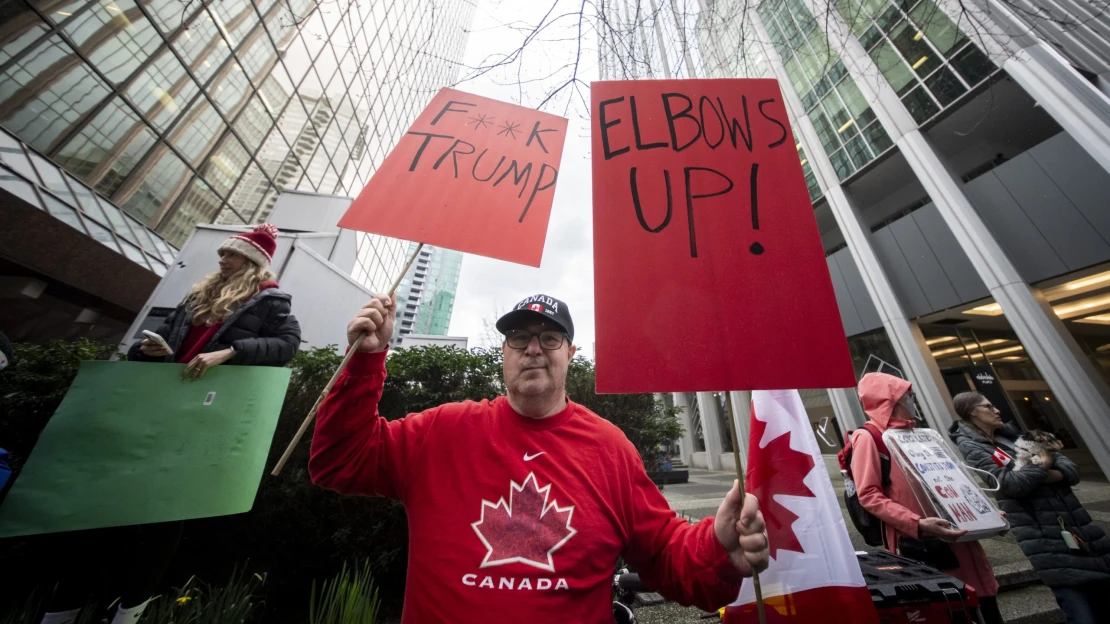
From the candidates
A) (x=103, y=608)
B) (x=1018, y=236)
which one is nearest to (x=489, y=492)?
(x=103, y=608)

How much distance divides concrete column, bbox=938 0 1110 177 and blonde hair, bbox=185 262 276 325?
9678 millimetres

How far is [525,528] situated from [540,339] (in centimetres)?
65

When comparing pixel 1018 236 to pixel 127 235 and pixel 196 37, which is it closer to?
pixel 127 235

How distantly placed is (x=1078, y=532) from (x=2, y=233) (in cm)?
1034

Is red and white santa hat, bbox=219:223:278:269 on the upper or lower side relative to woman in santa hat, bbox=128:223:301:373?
upper

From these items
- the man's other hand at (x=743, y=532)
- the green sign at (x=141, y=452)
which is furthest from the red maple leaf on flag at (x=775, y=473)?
the green sign at (x=141, y=452)

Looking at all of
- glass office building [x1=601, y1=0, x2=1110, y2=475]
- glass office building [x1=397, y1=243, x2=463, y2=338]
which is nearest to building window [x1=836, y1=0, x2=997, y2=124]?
glass office building [x1=601, y1=0, x2=1110, y2=475]

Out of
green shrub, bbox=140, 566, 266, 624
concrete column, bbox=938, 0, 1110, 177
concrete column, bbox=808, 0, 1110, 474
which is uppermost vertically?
concrete column, bbox=938, 0, 1110, 177

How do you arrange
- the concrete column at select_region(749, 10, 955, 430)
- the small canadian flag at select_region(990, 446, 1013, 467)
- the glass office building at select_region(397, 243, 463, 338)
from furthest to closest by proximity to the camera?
the glass office building at select_region(397, 243, 463, 338) → the concrete column at select_region(749, 10, 955, 430) → the small canadian flag at select_region(990, 446, 1013, 467)

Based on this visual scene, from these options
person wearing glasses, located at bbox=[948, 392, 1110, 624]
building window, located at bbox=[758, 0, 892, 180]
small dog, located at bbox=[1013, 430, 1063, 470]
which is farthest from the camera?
building window, located at bbox=[758, 0, 892, 180]

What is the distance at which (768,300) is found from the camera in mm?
1037

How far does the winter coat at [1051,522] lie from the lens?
2121 mm

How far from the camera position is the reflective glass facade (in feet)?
19.9

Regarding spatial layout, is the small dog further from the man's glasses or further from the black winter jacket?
the black winter jacket
